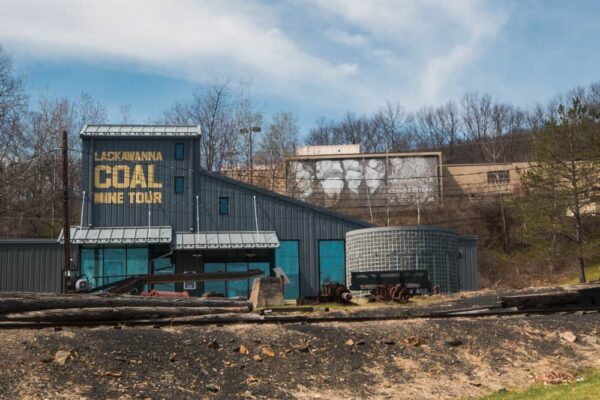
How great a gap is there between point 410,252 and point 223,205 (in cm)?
1192

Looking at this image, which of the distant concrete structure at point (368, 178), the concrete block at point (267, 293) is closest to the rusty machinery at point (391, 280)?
the concrete block at point (267, 293)

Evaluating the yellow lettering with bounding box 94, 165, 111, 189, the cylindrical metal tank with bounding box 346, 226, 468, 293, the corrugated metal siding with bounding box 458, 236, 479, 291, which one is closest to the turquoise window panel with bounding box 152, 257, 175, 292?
the yellow lettering with bounding box 94, 165, 111, 189

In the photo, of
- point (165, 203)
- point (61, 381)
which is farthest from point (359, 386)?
point (165, 203)

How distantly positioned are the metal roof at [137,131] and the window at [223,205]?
13.5 feet

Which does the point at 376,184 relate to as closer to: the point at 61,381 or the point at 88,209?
the point at 88,209

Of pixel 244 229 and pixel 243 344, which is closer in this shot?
pixel 243 344

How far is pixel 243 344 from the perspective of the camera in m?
13.8

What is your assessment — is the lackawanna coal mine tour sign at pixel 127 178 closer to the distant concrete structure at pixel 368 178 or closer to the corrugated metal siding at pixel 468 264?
the corrugated metal siding at pixel 468 264

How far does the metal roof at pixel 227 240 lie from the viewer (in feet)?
131

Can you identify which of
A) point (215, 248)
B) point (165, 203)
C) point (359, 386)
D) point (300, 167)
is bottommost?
point (359, 386)

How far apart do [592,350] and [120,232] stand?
3009 centimetres

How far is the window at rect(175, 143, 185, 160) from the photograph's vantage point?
42.5 metres

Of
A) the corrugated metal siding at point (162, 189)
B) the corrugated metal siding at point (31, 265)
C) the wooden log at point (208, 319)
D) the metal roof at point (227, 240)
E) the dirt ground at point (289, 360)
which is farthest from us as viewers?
the corrugated metal siding at point (162, 189)

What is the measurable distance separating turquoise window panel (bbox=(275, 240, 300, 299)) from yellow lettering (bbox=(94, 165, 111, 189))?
34.8ft
